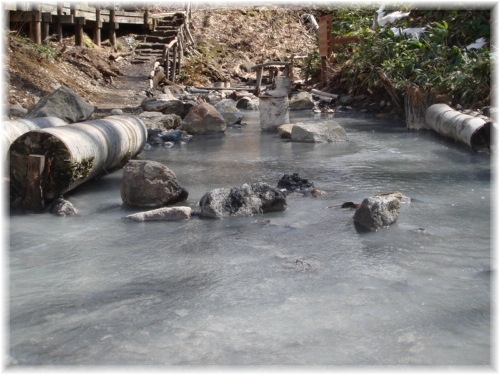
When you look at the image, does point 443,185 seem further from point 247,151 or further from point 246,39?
point 246,39

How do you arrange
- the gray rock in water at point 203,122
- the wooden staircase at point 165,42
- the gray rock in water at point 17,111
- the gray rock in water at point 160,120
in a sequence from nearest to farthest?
1. the gray rock in water at point 17,111
2. the gray rock in water at point 160,120
3. the gray rock in water at point 203,122
4. the wooden staircase at point 165,42

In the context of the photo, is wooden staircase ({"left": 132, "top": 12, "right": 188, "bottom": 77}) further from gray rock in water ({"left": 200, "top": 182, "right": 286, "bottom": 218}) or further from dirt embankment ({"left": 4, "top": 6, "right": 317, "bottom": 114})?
gray rock in water ({"left": 200, "top": 182, "right": 286, "bottom": 218})

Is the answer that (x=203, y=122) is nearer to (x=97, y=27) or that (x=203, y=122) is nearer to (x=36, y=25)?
(x=36, y=25)

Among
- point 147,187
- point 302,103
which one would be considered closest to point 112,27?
point 302,103

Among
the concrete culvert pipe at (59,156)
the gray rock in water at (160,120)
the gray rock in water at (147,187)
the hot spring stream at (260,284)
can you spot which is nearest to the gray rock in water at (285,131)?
the gray rock in water at (160,120)

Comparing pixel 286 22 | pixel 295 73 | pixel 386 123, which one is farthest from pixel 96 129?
pixel 286 22

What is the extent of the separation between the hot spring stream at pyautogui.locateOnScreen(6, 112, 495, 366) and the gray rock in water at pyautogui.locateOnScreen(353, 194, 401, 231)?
9cm

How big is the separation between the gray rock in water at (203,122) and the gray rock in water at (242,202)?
6164mm

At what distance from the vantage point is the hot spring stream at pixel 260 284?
3.34 m

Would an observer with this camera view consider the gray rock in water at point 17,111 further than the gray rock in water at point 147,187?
Yes

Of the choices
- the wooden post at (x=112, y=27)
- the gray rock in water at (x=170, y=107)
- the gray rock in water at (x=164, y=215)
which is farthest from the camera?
the wooden post at (x=112, y=27)

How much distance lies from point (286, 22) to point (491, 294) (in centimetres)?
2630

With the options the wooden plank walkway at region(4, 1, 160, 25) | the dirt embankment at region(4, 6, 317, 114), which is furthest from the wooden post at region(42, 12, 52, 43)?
the dirt embankment at region(4, 6, 317, 114)

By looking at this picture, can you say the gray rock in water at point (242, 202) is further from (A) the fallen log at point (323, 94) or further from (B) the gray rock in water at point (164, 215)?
(A) the fallen log at point (323, 94)
